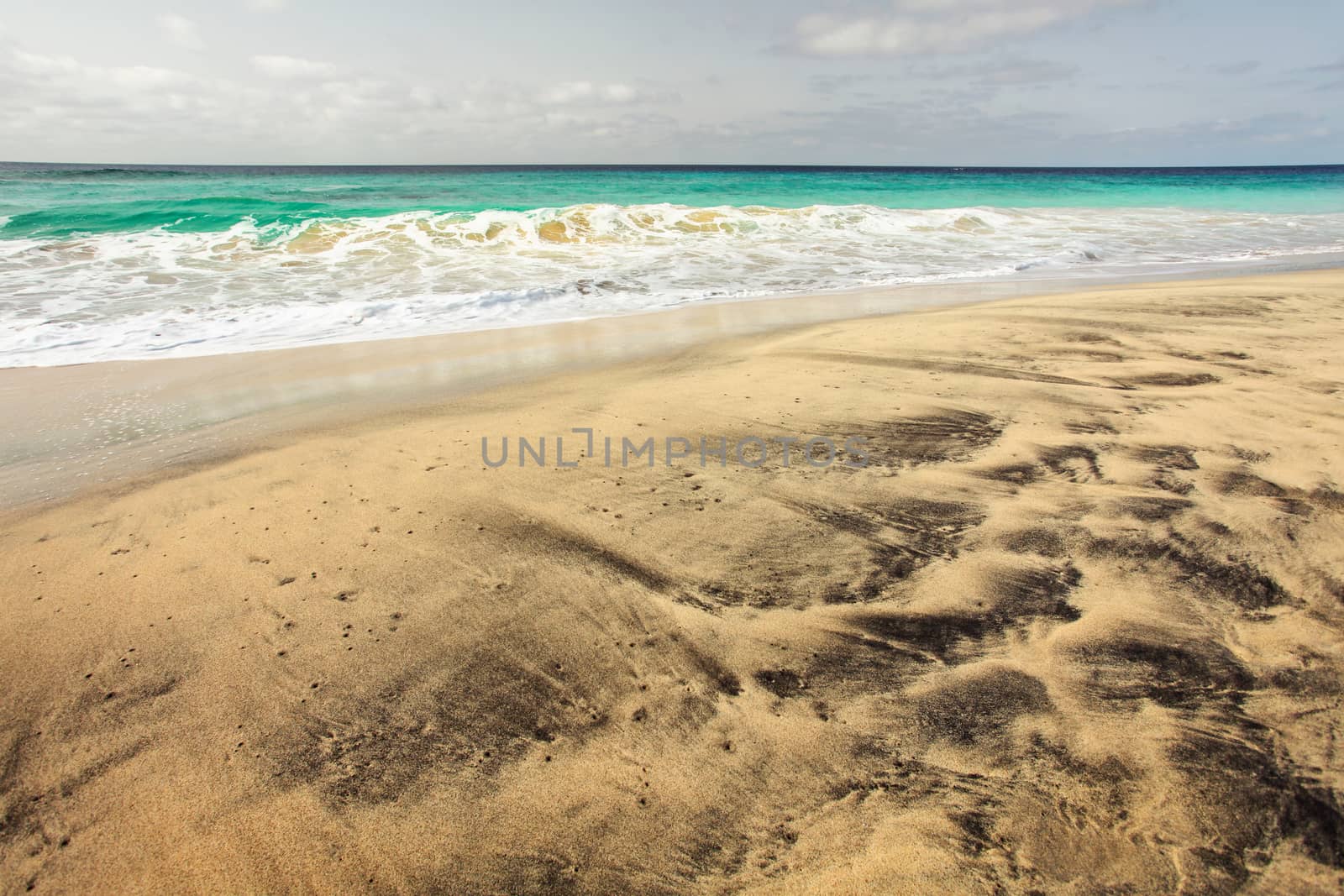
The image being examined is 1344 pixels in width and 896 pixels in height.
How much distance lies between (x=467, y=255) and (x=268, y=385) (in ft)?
28.8

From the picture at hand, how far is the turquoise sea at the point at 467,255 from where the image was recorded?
7680 mm

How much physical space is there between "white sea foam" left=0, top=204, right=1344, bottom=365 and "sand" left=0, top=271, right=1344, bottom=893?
448 centimetres

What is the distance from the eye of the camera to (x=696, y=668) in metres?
2.17

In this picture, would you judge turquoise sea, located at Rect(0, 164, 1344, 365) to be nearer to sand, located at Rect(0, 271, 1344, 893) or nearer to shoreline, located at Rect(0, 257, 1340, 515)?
shoreline, located at Rect(0, 257, 1340, 515)

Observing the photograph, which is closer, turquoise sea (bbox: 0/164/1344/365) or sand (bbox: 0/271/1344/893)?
sand (bbox: 0/271/1344/893)

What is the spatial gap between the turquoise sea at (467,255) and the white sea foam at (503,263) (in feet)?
0.18

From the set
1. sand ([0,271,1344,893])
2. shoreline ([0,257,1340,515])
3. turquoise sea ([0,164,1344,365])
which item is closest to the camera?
sand ([0,271,1344,893])

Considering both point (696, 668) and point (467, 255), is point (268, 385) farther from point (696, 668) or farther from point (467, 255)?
point (467, 255)

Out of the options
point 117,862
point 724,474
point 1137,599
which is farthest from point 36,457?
point 1137,599

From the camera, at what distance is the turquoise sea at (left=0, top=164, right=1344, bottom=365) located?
7.68 metres

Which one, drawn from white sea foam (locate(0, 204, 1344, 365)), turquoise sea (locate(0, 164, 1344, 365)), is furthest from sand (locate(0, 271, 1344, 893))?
turquoise sea (locate(0, 164, 1344, 365))

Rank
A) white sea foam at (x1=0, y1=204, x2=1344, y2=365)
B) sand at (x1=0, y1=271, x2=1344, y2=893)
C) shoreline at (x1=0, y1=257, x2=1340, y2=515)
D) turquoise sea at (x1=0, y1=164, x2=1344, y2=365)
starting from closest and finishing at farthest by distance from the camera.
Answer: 1. sand at (x1=0, y1=271, x2=1344, y2=893)
2. shoreline at (x1=0, y1=257, x2=1340, y2=515)
3. white sea foam at (x1=0, y1=204, x2=1344, y2=365)
4. turquoise sea at (x1=0, y1=164, x2=1344, y2=365)

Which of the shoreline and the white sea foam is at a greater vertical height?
the white sea foam

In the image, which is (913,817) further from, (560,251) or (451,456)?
(560,251)
